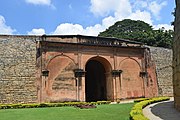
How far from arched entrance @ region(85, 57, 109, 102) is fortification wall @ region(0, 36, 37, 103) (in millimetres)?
7479

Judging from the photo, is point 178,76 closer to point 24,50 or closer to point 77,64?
point 77,64

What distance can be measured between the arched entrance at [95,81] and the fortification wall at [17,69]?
24.5 ft

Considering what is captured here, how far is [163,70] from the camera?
25.6 meters

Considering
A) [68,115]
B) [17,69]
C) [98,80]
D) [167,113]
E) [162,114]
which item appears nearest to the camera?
[162,114]

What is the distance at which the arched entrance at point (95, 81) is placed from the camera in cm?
2506

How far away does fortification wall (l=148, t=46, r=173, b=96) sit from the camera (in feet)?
80.6

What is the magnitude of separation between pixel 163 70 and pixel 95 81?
23.6 feet

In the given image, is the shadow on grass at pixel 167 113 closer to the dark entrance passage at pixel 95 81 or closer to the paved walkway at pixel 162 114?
the paved walkway at pixel 162 114

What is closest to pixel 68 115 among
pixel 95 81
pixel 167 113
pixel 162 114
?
pixel 162 114

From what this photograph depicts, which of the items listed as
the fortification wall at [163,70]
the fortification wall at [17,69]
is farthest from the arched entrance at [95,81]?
the fortification wall at [17,69]

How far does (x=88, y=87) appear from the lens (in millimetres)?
26578

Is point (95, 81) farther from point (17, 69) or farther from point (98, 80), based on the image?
point (17, 69)

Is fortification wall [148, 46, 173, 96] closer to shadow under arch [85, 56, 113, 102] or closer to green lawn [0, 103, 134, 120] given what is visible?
shadow under arch [85, 56, 113, 102]

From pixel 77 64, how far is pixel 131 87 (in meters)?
5.72
